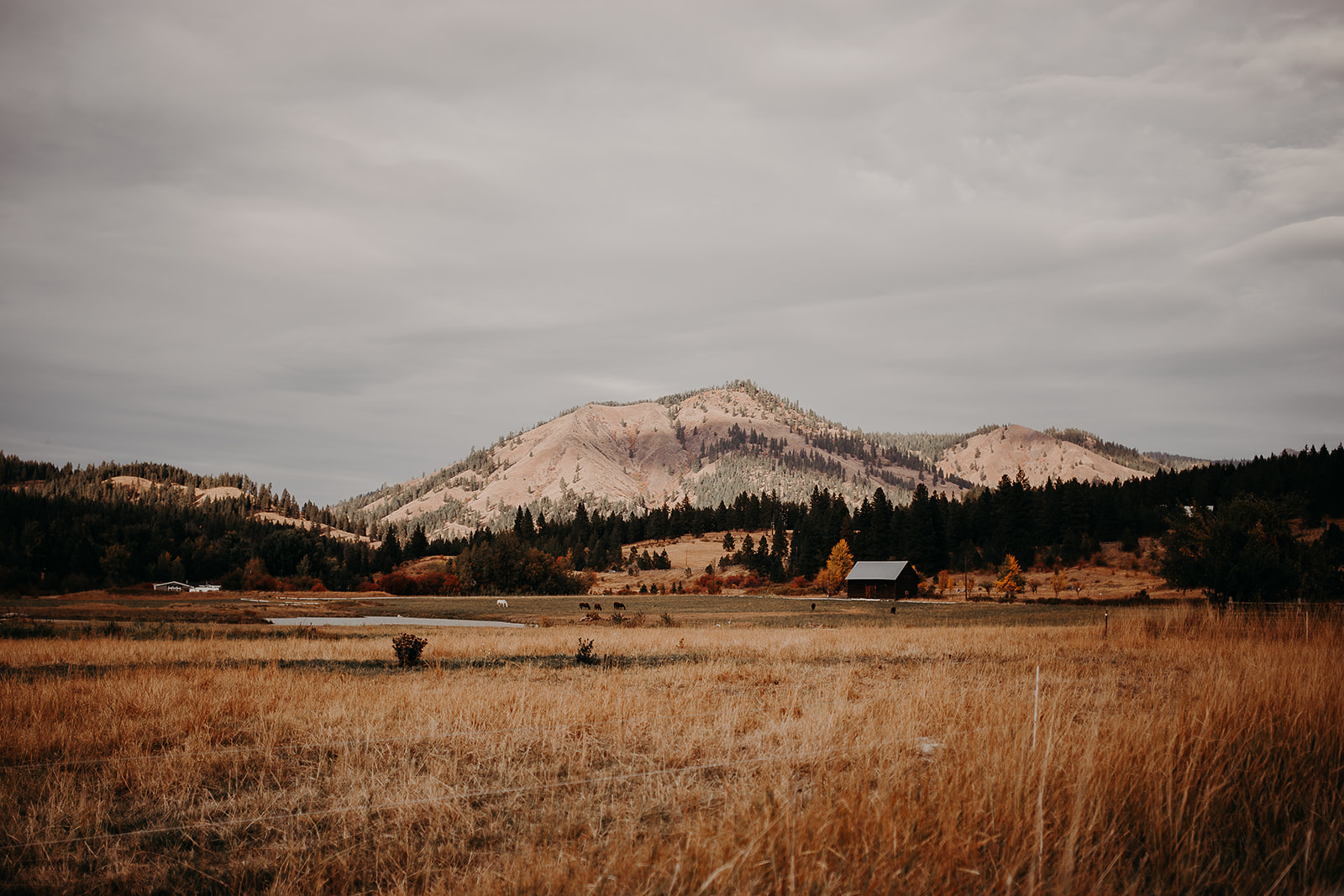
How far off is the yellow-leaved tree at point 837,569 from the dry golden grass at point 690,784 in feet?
327

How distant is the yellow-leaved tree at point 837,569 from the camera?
367 feet

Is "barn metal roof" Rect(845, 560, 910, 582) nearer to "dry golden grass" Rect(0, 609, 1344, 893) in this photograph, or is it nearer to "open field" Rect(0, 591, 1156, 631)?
"open field" Rect(0, 591, 1156, 631)

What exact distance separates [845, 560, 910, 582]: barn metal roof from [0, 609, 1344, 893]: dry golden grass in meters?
84.5

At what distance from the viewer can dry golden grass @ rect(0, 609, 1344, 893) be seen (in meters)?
4.66

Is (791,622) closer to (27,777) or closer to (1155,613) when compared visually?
(1155,613)

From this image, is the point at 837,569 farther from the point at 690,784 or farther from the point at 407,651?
the point at 690,784

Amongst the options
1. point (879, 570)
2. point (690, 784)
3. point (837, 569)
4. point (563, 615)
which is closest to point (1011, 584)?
point (879, 570)

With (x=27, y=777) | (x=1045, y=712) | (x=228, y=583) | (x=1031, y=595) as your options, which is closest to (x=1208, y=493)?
(x=1031, y=595)

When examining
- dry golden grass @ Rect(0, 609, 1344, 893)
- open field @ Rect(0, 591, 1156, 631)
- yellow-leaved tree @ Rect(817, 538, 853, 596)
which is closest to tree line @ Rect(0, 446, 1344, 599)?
yellow-leaved tree @ Rect(817, 538, 853, 596)

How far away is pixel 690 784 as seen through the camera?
725cm

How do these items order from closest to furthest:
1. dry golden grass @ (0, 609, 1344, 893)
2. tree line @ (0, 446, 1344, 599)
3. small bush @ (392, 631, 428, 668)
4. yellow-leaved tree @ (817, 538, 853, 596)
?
dry golden grass @ (0, 609, 1344, 893) < small bush @ (392, 631, 428, 668) < yellow-leaved tree @ (817, 538, 853, 596) < tree line @ (0, 446, 1344, 599)

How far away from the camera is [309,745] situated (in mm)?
9297

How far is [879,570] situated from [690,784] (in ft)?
316

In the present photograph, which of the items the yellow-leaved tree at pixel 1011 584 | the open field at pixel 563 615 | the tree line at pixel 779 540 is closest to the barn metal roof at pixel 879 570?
the open field at pixel 563 615
